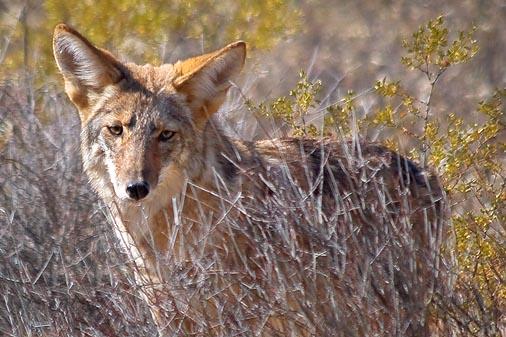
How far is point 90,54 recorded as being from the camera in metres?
6.56

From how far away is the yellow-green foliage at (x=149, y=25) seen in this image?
10.5 meters

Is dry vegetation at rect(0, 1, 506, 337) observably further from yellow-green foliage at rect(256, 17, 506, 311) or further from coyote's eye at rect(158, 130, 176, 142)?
coyote's eye at rect(158, 130, 176, 142)

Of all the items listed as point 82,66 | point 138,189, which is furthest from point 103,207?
point 82,66

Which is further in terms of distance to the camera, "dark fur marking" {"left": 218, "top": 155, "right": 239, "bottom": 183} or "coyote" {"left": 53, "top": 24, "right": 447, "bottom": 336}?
"dark fur marking" {"left": 218, "top": 155, "right": 239, "bottom": 183}

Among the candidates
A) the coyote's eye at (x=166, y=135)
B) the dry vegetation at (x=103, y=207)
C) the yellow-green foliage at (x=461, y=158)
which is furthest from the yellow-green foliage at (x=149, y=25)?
the yellow-green foliage at (x=461, y=158)

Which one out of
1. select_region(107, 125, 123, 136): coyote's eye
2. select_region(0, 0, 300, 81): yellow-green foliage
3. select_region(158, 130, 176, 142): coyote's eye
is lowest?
select_region(107, 125, 123, 136): coyote's eye

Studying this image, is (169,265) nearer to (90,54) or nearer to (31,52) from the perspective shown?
(90,54)

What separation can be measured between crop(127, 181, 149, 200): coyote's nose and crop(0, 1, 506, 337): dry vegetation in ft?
0.93

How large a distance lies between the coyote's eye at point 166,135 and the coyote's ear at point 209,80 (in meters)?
0.23

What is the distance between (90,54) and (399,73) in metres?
7.43

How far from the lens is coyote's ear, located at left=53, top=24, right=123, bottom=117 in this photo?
21.5 feet

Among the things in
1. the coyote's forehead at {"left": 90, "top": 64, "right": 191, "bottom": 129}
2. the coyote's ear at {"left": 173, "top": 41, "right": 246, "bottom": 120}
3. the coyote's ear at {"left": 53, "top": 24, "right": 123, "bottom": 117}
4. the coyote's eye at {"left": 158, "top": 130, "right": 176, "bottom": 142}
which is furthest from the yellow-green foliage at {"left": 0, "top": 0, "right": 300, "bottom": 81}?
the coyote's eye at {"left": 158, "top": 130, "right": 176, "bottom": 142}

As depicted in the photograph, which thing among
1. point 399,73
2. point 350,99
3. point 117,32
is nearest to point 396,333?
point 350,99

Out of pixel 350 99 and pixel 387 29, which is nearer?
pixel 350 99
